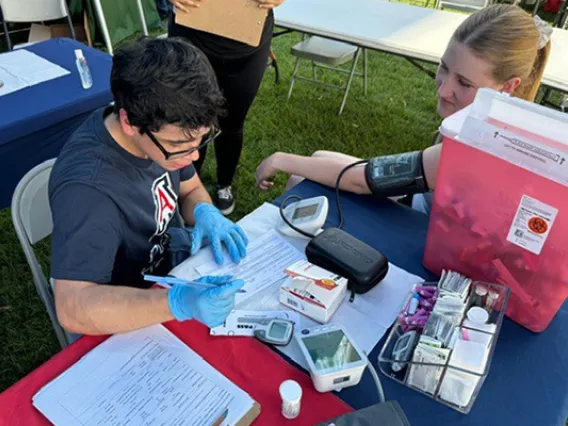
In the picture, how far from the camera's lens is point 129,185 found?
1177 mm

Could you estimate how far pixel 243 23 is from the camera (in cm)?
180

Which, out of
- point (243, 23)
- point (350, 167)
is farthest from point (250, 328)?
point (243, 23)

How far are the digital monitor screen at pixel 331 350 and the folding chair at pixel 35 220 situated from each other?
26.8 inches

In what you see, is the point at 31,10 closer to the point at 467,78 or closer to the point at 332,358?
the point at 467,78

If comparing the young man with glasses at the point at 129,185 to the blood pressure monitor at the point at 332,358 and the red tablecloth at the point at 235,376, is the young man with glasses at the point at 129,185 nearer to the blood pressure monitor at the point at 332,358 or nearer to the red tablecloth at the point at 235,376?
the red tablecloth at the point at 235,376

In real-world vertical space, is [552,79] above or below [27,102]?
above

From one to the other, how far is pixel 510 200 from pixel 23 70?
89.5 inches

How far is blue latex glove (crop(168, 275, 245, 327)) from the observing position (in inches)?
35.8

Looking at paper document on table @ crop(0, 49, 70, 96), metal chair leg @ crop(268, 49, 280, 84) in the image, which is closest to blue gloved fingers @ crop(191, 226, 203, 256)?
paper document on table @ crop(0, 49, 70, 96)

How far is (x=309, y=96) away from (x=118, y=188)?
2.99 meters

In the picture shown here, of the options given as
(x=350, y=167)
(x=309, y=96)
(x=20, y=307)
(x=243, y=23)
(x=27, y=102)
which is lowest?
(x=20, y=307)

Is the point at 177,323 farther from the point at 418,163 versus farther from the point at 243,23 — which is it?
the point at 243,23

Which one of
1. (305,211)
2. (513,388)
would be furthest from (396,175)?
(513,388)

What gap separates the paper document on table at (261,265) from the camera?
3.61ft
